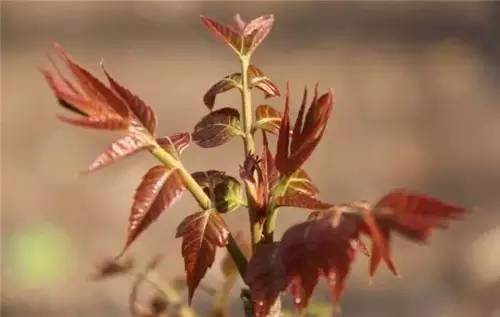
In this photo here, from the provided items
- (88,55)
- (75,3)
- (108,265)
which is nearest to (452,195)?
(88,55)

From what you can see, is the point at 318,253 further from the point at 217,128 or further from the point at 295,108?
the point at 295,108

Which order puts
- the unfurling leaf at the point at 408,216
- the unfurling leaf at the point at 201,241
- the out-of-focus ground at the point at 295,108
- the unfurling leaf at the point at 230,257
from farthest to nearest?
the out-of-focus ground at the point at 295,108 < the unfurling leaf at the point at 230,257 < the unfurling leaf at the point at 201,241 < the unfurling leaf at the point at 408,216

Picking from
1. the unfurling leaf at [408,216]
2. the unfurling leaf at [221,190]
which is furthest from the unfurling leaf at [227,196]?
the unfurling leaf at [408,216]

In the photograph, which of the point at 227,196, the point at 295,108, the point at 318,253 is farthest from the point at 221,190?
the point at 295,108

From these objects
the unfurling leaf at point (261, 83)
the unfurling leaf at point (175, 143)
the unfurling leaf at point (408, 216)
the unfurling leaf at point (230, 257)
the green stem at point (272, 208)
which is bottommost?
the unfurling leaf at point (230, 257)

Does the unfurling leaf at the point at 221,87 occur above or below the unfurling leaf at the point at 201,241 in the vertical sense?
above

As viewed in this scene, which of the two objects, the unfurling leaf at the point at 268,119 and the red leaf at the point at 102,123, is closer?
the red leaf at the point at 102,123

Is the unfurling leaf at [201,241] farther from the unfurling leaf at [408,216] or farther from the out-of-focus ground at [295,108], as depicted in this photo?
the out-of-focus ground at [295,108]
